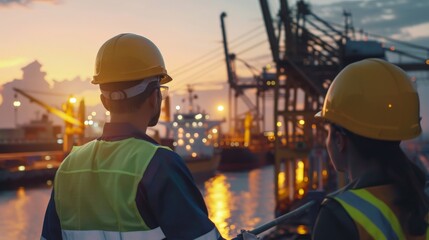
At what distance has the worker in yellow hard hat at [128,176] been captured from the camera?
90.0 inches

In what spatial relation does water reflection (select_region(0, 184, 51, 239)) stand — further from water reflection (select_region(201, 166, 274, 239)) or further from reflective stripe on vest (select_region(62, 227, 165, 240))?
reflective stripe on vest (select_region(62, 227, 165, 240))

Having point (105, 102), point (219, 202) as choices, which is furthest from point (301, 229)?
point (105, 102)

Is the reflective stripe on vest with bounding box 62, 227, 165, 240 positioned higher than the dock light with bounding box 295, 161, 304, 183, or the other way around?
the reflective stripe on vest with bounding box 62, 227, 165, 240

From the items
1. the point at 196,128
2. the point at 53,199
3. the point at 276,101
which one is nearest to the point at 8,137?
the point at 196,128

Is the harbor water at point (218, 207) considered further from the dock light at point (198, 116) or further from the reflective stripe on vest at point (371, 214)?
the reflective stripe on vest at point (371, 214)

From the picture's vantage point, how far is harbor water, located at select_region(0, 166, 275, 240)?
115 ft

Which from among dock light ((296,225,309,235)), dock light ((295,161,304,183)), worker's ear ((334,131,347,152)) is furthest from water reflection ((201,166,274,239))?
worker's ear ((334,131,347,152))

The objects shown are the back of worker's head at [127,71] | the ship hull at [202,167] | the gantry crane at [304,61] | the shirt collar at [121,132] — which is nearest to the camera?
the shirt collar at [121,132]

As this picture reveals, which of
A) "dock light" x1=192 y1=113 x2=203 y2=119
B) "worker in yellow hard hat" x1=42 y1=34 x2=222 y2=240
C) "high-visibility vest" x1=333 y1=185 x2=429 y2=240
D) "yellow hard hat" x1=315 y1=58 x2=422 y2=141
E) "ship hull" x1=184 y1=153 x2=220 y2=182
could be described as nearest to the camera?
"high-visibility vest" x1=333 y1=185 x2=429 y2=240

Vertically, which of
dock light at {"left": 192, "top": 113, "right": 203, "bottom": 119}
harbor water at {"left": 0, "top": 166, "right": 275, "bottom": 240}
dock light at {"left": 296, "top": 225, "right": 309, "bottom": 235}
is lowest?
harbor water at {"left": 0, "top": 166, "right": 275, "bottom": 240}

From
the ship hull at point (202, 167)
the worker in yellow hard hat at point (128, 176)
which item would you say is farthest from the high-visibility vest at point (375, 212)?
the ship hull at point (202, 167)

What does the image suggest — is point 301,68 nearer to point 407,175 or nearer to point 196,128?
point 407,175

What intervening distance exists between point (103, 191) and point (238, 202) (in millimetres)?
44995

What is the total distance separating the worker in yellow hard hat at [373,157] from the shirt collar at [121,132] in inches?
30.2
